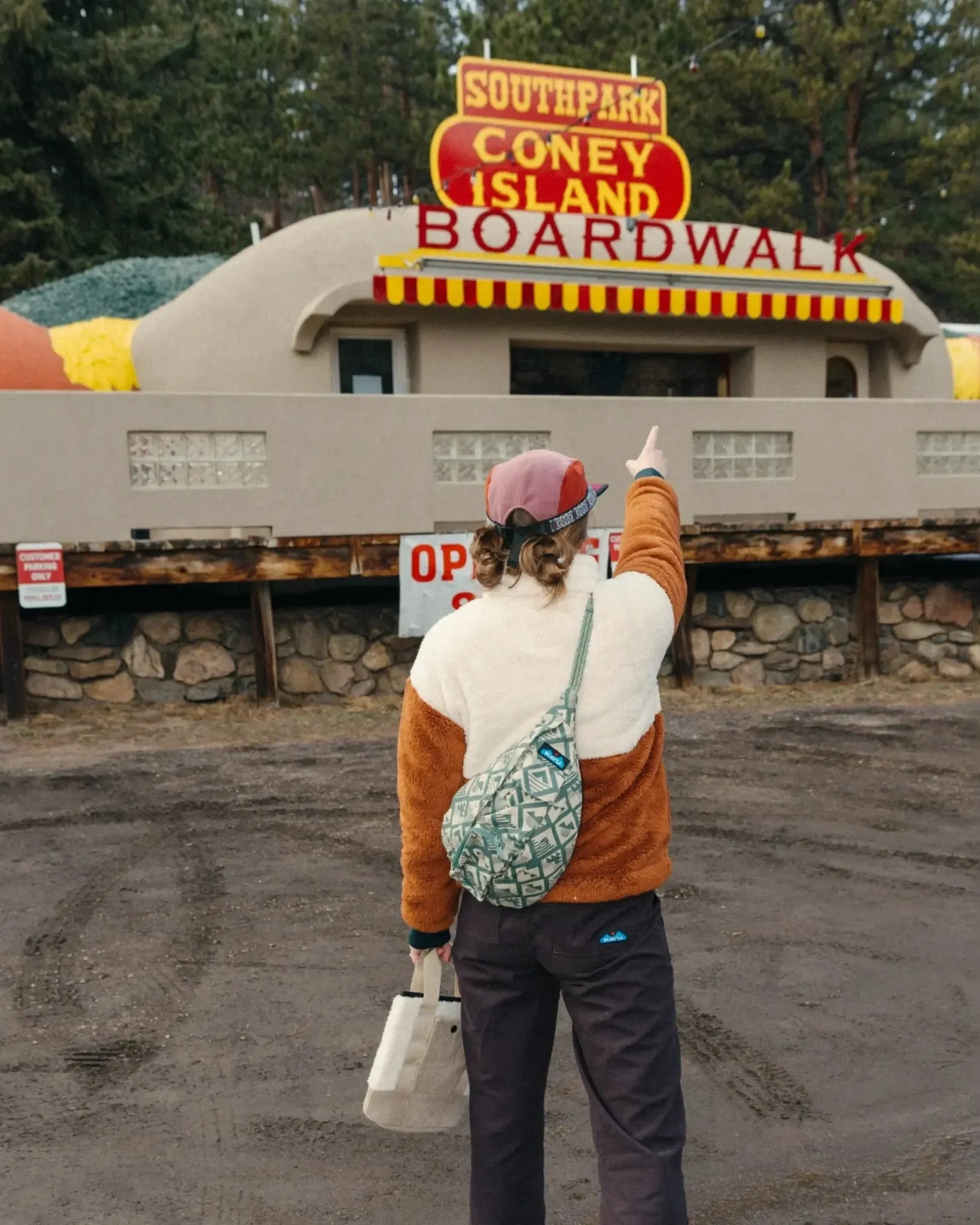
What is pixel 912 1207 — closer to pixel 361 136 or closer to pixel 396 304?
pixel 396 304

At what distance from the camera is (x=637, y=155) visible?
550 inches

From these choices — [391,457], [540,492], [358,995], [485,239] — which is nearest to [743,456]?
[485,239]

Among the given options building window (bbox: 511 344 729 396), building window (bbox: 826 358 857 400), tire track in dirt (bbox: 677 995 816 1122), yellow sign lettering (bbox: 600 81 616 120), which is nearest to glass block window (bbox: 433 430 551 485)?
building window (bbox: 511 344 729 396)

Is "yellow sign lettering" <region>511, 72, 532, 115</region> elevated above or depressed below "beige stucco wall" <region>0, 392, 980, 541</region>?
above

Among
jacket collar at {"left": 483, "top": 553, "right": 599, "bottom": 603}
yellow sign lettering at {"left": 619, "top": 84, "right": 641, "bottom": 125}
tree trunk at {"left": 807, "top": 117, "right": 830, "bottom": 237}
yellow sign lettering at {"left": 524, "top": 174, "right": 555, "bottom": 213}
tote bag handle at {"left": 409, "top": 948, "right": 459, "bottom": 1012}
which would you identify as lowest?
tote bag handle at {"left": 409, "top": 948, "right": 459, "bottom": 1012}

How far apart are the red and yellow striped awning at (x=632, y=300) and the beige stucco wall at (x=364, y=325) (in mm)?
392

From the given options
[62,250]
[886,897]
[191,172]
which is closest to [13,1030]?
[886,897]

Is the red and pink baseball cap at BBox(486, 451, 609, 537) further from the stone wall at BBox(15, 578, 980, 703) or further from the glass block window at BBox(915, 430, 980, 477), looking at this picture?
the glass block window at BBox(915, 430, 980, 477)

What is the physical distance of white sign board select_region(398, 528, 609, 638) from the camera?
34.3 feet

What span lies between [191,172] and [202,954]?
25956mm

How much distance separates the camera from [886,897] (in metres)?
5.79

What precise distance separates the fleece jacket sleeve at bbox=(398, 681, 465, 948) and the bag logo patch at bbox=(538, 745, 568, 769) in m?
0.20

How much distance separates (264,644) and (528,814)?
8.39 m

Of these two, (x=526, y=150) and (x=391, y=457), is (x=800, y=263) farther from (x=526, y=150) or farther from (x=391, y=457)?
(x=391, y=457)
